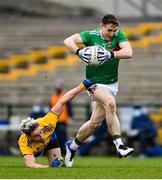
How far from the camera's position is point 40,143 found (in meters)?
14.1

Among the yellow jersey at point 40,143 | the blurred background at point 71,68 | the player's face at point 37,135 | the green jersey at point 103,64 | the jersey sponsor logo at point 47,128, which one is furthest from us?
the blurred background at point 71,68

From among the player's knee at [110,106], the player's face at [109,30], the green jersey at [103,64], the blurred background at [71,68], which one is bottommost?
the blurred background at [71,68]

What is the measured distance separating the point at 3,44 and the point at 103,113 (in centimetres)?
1586

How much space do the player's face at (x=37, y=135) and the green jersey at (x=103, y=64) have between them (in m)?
1.25

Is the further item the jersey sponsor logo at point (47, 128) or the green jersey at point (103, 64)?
the green jersey at point (103, 64)

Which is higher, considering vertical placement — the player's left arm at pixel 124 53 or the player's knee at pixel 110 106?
the player's left arm at pixel 124 53

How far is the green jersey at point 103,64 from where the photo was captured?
14.6 metres

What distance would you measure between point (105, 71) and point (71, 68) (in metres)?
13.3

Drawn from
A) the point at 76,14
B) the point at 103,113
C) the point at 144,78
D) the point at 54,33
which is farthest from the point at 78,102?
the point at 103,113

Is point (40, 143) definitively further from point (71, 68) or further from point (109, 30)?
point (71, 68)

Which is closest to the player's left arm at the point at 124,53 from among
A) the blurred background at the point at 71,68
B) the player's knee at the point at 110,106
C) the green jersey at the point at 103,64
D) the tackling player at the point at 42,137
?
the green jersey at the point at 103,64

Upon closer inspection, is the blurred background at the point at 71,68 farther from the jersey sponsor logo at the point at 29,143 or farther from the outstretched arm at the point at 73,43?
the jersey sponsor logo at the point at 29,143

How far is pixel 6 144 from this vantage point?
79.6 feet

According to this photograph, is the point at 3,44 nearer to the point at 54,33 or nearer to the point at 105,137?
the point at 54,33
